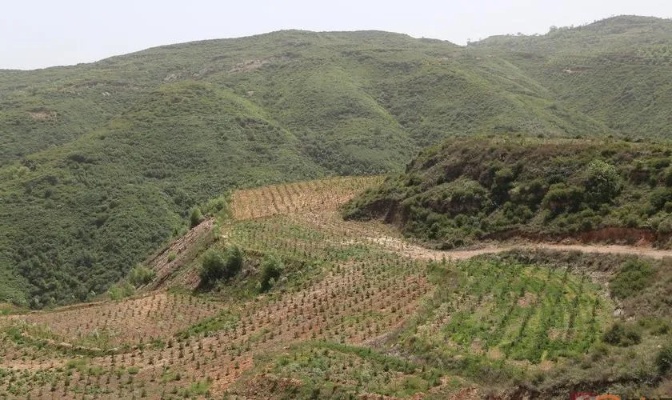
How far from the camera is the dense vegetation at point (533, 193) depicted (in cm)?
3170

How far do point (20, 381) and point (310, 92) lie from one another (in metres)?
133

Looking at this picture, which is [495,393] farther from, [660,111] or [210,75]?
[210,75]

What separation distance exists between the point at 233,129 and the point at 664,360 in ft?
381

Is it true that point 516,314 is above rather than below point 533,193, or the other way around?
below

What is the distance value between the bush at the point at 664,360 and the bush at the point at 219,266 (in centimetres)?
2850

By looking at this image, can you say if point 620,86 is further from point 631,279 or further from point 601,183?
point 631,279

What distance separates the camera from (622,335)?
62.4ft

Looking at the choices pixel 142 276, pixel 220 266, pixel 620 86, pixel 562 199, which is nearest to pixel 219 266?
pixel 220 266

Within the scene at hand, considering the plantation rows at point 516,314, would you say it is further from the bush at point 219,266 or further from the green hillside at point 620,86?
the green hillside at point 620,86

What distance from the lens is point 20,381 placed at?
24703mm

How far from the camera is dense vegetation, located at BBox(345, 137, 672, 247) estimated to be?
1248 inches

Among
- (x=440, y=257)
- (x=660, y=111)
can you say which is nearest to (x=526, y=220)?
(x=440, y=257)

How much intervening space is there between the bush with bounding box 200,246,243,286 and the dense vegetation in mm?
11933

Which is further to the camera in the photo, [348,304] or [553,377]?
[348,304]
